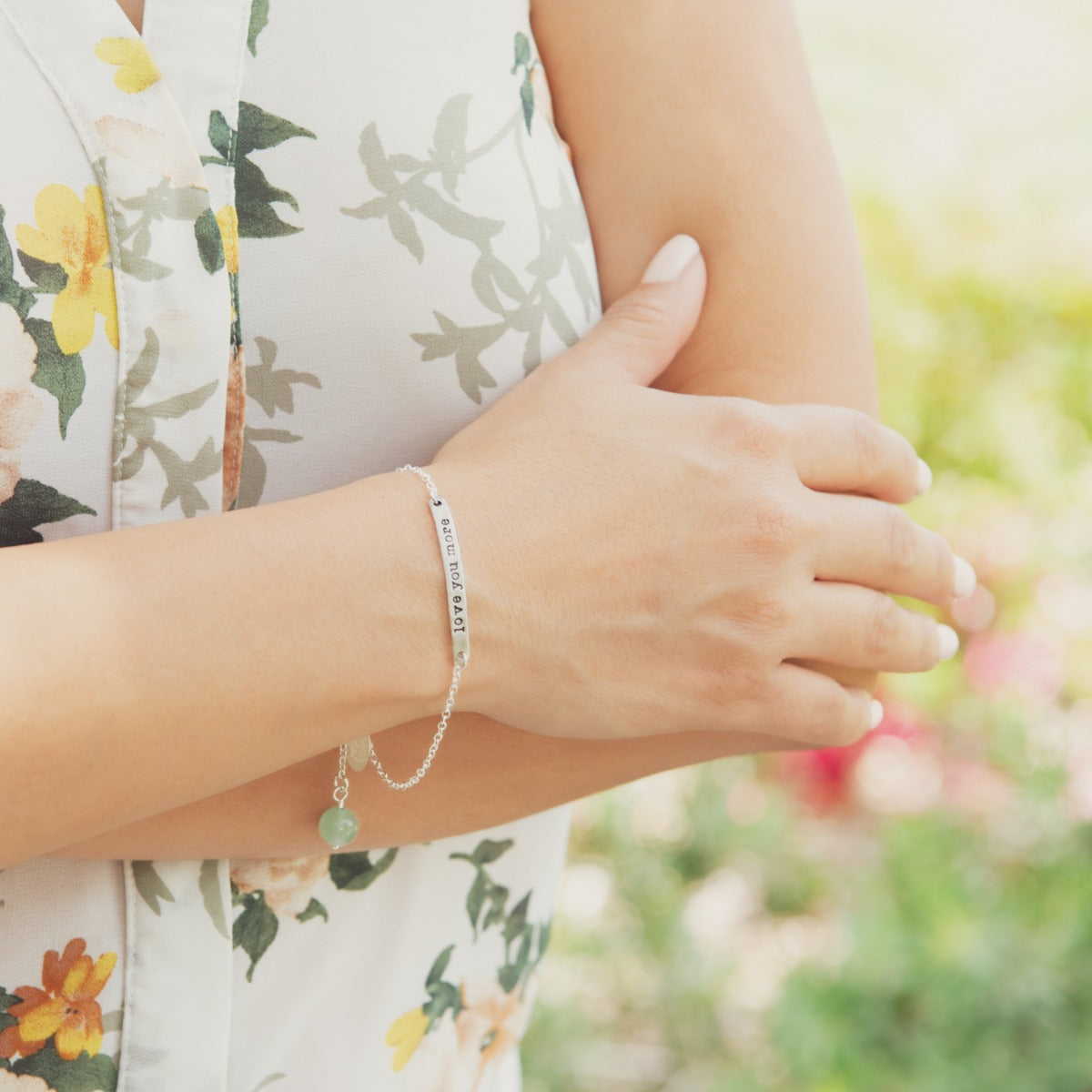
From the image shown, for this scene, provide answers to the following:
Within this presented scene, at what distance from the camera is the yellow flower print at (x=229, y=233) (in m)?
0.88

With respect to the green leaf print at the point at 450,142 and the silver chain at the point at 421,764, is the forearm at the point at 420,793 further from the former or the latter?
the green leaf print at the point at 450,142

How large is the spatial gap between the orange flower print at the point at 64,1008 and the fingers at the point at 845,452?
0.69 m

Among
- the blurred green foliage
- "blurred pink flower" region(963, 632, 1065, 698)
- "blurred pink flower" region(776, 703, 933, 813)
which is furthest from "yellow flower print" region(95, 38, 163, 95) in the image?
"blurred pink flower" region(963, 632, 1065, 698)

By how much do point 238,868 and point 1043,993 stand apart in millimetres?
2064

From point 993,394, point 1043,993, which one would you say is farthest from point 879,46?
point 1043,993

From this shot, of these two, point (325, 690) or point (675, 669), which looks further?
point (675, 669)

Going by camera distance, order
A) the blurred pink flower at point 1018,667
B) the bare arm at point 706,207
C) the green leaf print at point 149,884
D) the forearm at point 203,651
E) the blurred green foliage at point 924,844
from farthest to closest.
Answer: the blurred pink flower at point 1018,667
the blurred green foliage at point 924,844
the bare arm at point 706,207
the green leaf print at point 149,884
the forearm at point 203,651

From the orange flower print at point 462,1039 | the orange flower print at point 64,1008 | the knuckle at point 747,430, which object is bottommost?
the orange flower print at point 462,1039

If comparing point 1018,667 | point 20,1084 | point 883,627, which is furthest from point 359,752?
point 1018,667

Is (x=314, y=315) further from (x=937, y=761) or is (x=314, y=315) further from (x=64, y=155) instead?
(x=937, y=761)

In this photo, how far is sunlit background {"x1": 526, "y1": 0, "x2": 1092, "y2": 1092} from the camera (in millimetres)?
2537

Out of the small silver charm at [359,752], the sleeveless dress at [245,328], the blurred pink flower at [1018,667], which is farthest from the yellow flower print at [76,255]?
the blurred pink flower at [1018,667]

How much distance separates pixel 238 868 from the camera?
0.99 metres

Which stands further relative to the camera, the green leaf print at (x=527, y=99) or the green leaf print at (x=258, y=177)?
the green leaf print at (x=527, y=99)
